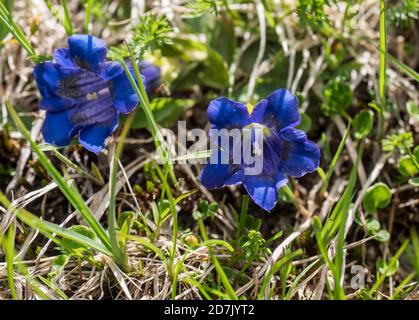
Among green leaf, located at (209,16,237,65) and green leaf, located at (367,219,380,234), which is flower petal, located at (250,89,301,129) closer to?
green leaf, located at (367,219,380,234)

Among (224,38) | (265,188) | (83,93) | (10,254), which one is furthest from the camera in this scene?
(224,38)

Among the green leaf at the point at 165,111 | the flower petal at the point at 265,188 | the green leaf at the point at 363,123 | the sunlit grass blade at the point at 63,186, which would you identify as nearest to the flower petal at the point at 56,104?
the green leaf at the point at 165,111

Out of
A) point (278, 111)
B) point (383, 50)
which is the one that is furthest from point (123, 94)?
point (383, 50)

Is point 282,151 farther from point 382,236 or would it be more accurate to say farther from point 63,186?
point 63,186

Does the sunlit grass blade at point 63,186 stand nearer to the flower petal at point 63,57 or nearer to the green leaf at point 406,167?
the flower petal at point 63,57

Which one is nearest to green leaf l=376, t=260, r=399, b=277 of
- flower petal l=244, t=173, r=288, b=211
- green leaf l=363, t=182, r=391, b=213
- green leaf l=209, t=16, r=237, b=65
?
green leaf l=363, t=182, r=391, b=213

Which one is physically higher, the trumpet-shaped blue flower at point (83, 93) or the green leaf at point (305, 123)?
the trumpet-shaped blue flower at point (83, 93)

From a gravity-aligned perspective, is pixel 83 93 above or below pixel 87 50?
below
